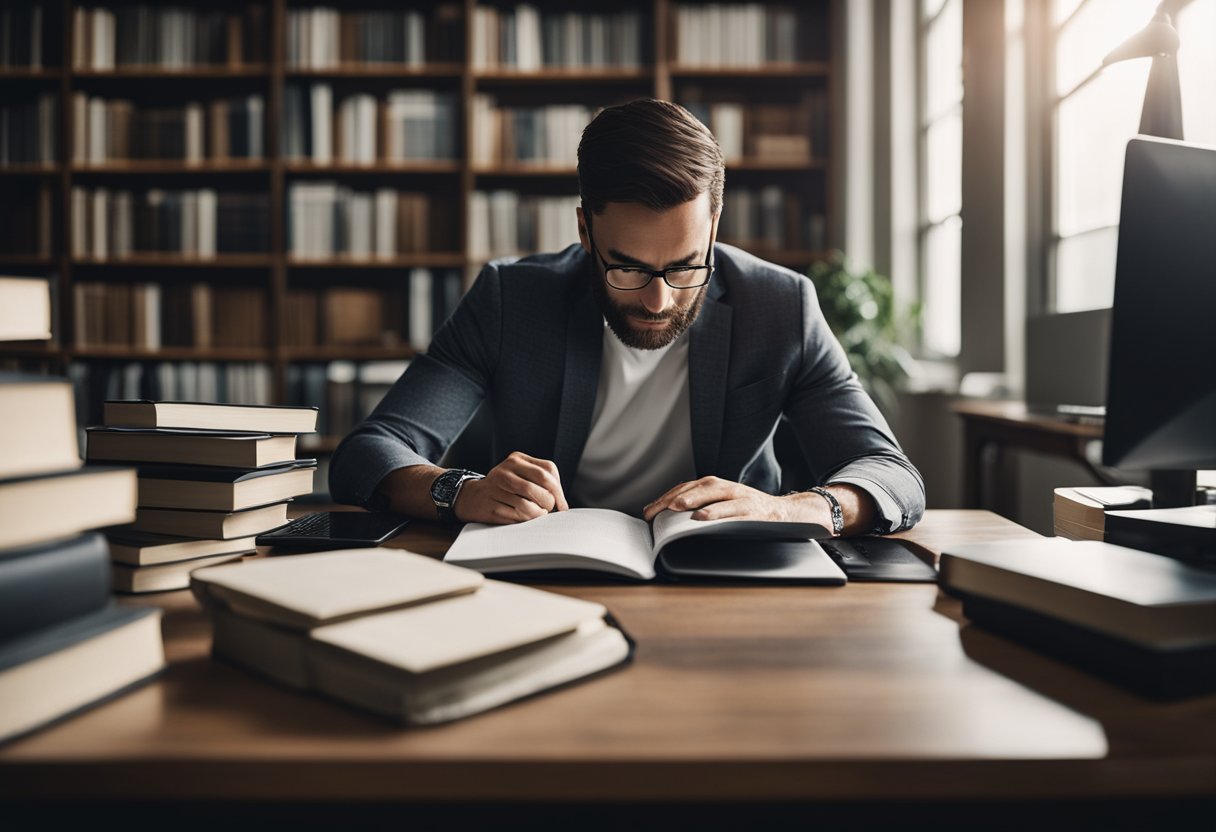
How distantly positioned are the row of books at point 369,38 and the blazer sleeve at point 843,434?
8.53 ft

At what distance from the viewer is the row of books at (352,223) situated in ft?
11.6

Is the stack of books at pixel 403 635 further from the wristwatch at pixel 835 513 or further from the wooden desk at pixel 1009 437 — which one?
the wooden desk at pixel 1009 437

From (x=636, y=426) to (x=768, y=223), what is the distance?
7.34 feet

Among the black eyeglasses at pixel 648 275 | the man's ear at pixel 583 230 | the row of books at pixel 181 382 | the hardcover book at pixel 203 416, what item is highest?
the man's ear at pixel 583 230

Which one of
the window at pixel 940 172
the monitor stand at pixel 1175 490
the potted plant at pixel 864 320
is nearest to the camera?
the monitor stand at pixel 1175 490

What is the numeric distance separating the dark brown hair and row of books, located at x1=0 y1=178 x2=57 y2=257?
3.16 m

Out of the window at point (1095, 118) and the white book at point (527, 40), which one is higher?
the white book at point (527, 40)

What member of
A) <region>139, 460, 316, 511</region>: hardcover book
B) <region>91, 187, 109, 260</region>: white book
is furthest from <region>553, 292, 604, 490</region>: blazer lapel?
<region>91, 187, 109, 260</region>: white book

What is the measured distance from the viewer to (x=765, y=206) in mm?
3596

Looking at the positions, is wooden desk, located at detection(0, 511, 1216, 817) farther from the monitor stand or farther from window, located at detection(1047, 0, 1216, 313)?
window, located at detection(1047, 0, 1216, 313)

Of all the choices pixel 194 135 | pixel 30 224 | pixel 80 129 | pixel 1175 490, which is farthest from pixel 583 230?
pixel 30 224

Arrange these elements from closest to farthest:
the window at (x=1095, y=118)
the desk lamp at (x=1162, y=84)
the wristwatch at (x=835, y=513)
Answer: the wristwatch at (x=835, y=513) < the desk lamp at (x=1162, y=84) < the window at (x=1095, y=118)

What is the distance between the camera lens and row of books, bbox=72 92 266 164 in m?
3.54

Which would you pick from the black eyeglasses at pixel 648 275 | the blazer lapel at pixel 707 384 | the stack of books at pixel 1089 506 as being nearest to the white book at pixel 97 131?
the black eyeglasses at pixel 648 275
